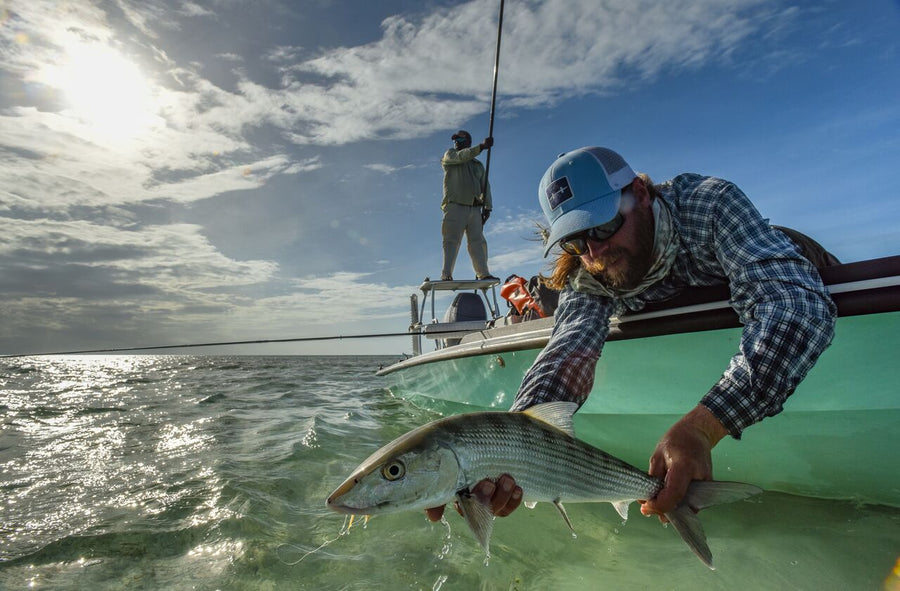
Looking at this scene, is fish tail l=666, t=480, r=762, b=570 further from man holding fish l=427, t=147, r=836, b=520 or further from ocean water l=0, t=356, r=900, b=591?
ocean water l=0, t=356, r=900, b=591

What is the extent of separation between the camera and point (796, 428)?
3.24 metres

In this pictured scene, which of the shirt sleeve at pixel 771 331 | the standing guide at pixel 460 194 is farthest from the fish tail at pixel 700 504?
the standing guide at pixel 460 194

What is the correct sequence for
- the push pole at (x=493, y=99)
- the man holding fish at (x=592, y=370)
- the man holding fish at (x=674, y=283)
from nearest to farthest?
the man holding fish at (x=592, y=370)
the man holding fish at (x=674, y=283)
the push pole at (x=493, y=99)

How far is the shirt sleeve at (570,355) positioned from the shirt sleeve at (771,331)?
0.81 meters

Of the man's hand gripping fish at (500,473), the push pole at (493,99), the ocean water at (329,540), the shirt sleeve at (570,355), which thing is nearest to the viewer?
the man's hand gripping fish at (500,473)

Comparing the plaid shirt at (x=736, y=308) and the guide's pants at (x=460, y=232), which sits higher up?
the guide's pants at (x=460, y=232)

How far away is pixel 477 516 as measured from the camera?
5.57 ft

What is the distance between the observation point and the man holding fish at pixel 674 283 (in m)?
2.02

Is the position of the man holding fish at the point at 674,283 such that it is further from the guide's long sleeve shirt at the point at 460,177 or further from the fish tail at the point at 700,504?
the guide's long sleeve shirt at the point at 460,177

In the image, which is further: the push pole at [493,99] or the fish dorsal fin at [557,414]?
the push pole at [493,99]

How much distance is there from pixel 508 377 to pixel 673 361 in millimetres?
1954

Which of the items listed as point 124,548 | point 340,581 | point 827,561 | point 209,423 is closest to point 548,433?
point 340,581

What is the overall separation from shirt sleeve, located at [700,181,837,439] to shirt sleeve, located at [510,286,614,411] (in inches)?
31.8

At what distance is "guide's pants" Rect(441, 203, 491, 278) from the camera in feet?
29.0
